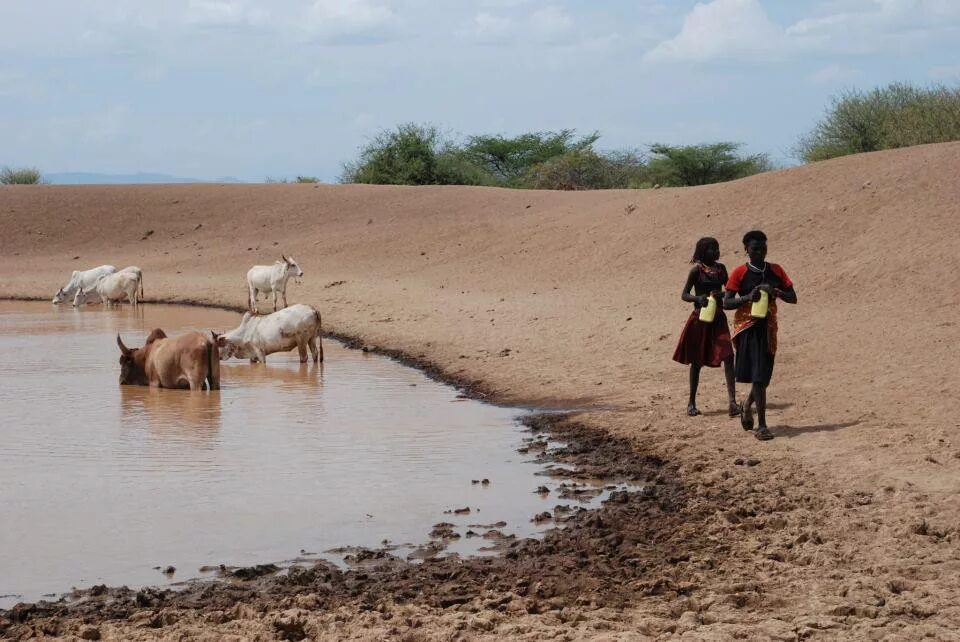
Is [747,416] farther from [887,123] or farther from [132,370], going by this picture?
[887,123]

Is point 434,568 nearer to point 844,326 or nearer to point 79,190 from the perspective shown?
point 844,326

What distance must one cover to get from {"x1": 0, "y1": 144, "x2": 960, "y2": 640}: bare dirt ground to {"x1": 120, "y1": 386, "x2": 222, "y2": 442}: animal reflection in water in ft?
9.14

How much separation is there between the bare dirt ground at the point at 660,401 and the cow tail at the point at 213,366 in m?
2.58

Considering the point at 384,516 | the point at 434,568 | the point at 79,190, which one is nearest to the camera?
the point at 434,568

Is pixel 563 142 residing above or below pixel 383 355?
above

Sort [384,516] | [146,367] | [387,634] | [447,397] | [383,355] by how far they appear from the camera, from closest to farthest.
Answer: [387,634] < [384,516] < [447,397] < [146,367] < [383,355]

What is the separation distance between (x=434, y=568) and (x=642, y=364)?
22.6 ft

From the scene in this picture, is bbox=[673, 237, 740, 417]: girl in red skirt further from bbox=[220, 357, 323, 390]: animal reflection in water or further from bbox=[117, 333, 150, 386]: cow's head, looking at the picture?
bbox=[117, 333, 150, 386]: cow's head

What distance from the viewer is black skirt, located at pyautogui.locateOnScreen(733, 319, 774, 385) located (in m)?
9.18

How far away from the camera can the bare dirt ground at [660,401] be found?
6.01m

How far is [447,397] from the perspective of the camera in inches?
504

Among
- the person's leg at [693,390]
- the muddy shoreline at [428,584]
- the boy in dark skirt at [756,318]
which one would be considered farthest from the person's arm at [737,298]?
the muddy shoreline at [428,584]

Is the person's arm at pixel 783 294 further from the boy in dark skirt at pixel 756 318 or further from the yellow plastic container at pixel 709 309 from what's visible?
the yellow plastic container at pixel 709 309

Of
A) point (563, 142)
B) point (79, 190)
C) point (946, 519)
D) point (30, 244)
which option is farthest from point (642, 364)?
point (563, 142)
